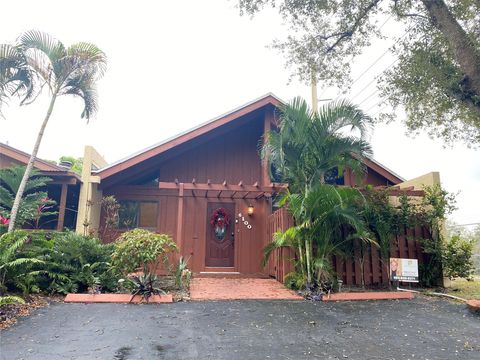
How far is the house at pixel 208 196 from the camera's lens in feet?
32.1

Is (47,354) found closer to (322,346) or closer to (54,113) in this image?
(322,346)

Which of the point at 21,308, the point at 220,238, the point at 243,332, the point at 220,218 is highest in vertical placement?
the point at 220,218

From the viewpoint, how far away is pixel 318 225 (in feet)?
→ 22.7

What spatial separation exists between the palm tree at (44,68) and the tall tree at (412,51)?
3.72 m

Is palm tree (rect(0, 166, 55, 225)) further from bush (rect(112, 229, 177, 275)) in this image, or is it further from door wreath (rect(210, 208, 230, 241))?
door wreath (rect(210, 208, 230, 241))

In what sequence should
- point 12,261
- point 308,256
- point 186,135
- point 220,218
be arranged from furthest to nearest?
1. point 220,218
2. point 186,135
3. point 308,256
4. point 12,261

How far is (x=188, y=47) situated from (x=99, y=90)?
522 cm

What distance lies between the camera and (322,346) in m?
4.00

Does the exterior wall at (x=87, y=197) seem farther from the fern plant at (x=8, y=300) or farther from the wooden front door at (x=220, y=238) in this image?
the fern plant at (x=8, y=300)

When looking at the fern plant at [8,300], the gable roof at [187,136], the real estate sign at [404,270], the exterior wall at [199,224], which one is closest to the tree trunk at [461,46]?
the real estate sign at [404,270]

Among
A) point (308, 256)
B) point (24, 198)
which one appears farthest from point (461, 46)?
point (24, 198)

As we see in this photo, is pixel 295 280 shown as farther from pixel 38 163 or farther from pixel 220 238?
pixel 38 163

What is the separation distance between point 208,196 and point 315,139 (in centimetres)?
418

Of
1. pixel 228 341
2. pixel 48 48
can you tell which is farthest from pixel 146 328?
pixel 48 48
